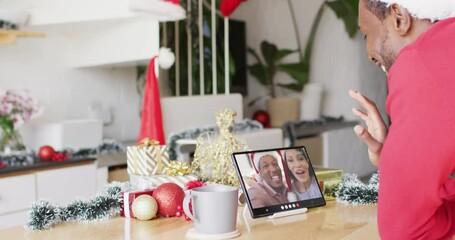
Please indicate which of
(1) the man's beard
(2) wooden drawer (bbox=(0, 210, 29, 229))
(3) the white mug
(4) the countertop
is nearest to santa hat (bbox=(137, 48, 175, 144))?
(4) the countertop

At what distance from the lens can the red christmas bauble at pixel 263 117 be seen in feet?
15.6

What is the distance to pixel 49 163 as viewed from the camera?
7.94 ft

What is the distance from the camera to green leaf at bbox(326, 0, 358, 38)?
490 cm

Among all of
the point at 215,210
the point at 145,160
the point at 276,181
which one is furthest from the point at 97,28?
the point at 215,210

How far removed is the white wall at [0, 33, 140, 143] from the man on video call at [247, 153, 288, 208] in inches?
78.2

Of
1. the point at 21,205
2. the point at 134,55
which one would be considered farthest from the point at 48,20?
the point at 21,205

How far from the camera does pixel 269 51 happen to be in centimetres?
507

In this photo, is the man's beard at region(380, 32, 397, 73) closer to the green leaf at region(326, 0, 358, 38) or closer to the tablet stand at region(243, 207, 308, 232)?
the tablet stand at region(243, 207, 308, 232)

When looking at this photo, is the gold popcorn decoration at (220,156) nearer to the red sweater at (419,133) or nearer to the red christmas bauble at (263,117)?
the red sweater at (419,133)

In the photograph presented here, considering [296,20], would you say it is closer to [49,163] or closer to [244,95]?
[244,95]

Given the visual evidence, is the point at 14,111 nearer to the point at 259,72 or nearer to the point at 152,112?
the point at 152,112

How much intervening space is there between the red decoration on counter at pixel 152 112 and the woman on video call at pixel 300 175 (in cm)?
164

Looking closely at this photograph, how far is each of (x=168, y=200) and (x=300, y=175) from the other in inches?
10.8

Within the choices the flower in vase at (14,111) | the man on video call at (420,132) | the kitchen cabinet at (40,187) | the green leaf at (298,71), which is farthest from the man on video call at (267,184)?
the green leaf at (298,71)
